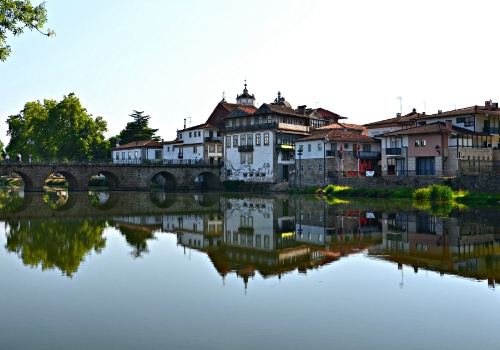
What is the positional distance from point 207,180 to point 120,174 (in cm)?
1344

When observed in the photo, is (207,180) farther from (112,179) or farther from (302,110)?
(302,110)

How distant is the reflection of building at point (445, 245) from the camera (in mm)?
16439

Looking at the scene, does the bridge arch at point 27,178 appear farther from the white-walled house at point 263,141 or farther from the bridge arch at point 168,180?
the white-walled house at point 263,141

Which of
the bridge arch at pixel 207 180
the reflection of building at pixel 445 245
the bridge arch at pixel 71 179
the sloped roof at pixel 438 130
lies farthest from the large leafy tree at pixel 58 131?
the reflection of building at pixel 445 245

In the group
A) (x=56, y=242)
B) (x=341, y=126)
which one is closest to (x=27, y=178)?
(x=341, y=126)

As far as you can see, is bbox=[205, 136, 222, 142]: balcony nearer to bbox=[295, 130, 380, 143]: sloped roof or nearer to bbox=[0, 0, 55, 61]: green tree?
bbox=[295, 130, 380, 143]: sloped roof

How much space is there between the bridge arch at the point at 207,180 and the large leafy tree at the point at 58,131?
22.5m

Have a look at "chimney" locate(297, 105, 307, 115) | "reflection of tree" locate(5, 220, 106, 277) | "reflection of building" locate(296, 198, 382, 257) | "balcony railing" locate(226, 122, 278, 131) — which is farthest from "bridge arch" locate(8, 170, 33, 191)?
"reflection of building" locate(296, 198, 382, 257)

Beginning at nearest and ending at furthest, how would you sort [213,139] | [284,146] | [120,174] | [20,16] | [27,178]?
[20,16] → [27,178] → [284,146] → [120,174] → [213,139]

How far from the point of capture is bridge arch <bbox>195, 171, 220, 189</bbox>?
78088 mm

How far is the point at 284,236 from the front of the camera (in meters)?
24.0

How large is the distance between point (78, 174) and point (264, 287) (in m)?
60.4

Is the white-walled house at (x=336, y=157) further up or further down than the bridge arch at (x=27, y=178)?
further up

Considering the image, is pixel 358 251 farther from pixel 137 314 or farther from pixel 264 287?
pixel 137 314
